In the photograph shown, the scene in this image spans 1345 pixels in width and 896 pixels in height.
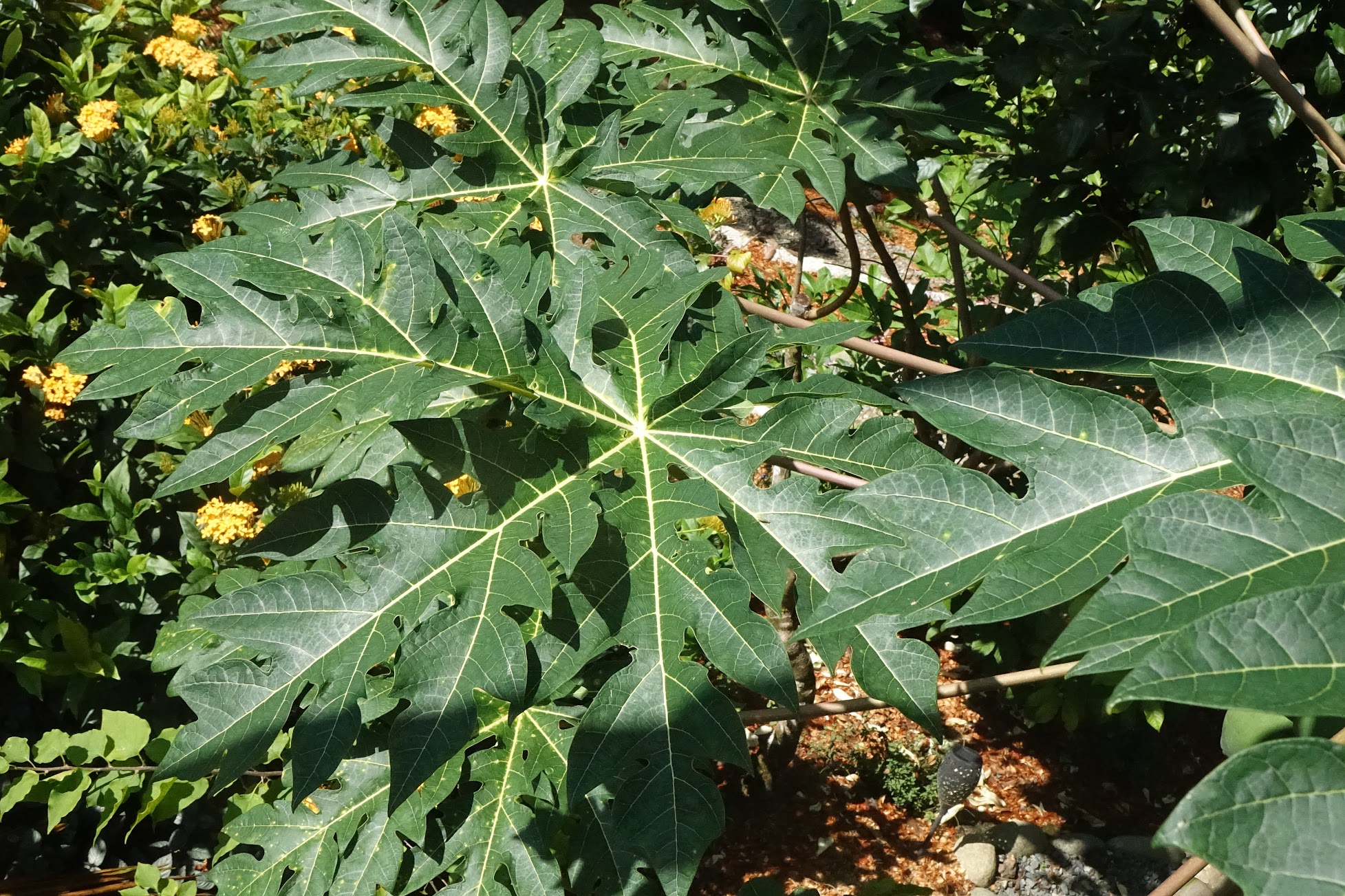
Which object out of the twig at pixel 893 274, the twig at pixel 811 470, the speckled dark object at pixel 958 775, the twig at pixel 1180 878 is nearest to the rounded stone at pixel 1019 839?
the speckled dark object at pixel 958 775

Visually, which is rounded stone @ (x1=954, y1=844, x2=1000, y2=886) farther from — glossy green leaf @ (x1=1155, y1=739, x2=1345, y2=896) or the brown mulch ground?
glossy green leaf @ (x1=1155, y1=739, x2=1345, y2=896)

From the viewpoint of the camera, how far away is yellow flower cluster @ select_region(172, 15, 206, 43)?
3.42 metres

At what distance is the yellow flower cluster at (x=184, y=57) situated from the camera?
3.31m

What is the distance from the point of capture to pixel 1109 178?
7.95 ft

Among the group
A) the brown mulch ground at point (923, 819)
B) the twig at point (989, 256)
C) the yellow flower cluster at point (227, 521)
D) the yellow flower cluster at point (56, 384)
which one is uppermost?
the twig at point (989, 256)

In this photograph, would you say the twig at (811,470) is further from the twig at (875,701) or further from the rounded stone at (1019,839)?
the rounded stone at (1019,839)

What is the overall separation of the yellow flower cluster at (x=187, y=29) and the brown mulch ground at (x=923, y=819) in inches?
117

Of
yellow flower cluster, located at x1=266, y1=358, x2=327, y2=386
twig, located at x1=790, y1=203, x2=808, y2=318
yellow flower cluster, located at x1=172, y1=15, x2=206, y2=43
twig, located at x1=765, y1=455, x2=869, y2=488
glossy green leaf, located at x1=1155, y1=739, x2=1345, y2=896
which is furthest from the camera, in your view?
yellow flower cluster, located at x1=172, y1=15, x2=206, y2=43

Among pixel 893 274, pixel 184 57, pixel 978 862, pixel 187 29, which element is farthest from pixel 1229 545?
pixel 187 29

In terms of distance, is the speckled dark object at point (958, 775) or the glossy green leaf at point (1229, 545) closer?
the glossy green leaf at point (1229, 545)

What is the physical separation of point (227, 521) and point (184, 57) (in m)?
1.69

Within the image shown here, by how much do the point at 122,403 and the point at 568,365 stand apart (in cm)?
215

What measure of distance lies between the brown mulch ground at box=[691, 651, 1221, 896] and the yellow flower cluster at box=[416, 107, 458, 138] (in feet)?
6.91

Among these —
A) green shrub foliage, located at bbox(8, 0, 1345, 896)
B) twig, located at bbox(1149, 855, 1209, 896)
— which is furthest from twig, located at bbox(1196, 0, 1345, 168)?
twig, located at bbox(1149, 855, 1209, 896)
